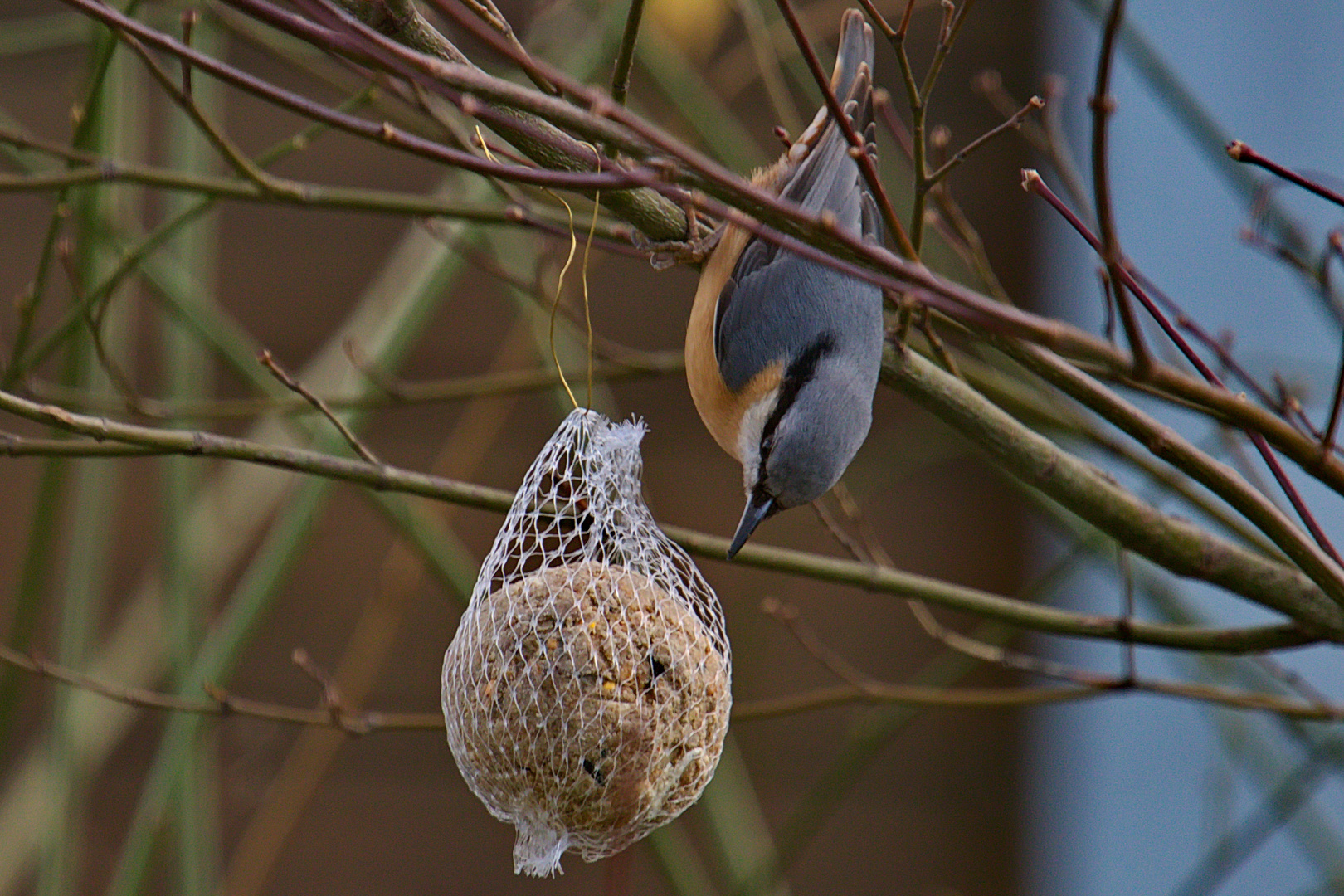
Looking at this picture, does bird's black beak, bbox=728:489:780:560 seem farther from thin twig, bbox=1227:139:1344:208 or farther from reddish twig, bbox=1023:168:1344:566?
thin twig, bbox=1227:139:1344:208

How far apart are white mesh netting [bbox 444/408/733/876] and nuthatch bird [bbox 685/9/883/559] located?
0.77 feet

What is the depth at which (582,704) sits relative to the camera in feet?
4.76

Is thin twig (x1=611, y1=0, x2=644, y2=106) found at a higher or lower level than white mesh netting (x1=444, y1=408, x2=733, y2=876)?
higher

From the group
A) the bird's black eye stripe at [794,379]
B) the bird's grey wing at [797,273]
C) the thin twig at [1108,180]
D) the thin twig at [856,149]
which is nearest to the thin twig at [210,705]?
the bird's black eye stripe at [794,379]

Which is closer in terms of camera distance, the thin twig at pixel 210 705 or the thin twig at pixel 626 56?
the thin twig at pixel 626 56

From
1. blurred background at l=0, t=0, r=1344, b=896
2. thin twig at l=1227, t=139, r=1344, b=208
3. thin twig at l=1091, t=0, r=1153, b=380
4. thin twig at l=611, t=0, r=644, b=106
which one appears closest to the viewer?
thin twig at l=1091, t=0, r=1153, b=380

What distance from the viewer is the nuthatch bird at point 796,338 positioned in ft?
6.13

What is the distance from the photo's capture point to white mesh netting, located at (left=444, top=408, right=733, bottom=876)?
1.45 meters

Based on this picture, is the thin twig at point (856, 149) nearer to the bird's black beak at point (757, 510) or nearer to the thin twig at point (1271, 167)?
the thin twig at point (1271, 167)

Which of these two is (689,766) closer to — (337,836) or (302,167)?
(337,836)

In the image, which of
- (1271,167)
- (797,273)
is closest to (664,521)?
(797,273)

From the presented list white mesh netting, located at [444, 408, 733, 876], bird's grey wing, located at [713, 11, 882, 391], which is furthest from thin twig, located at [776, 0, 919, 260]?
bird's grey wing, located at [713, 11, 882, 391]

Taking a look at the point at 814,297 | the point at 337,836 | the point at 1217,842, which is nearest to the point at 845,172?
the point at 814,297

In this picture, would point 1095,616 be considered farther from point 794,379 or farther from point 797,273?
point 797,273
